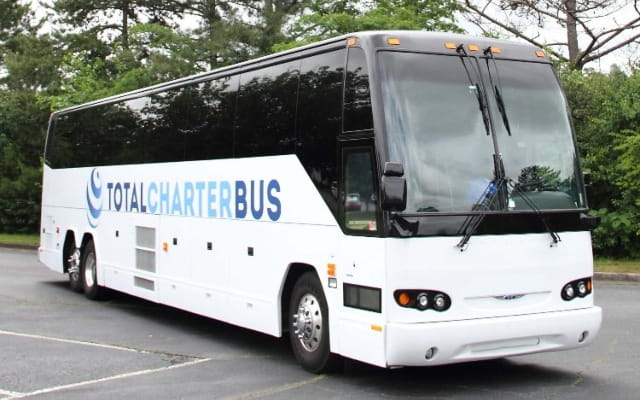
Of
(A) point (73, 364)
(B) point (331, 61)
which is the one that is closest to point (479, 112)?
Answer: (B) point (331, 61)

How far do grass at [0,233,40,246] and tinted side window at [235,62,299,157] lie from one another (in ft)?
69.7

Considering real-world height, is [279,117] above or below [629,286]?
above

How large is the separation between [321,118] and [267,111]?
51.0 inches

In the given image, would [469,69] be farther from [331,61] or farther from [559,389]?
[559,389]

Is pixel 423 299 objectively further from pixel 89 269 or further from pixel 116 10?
pixel 116 10

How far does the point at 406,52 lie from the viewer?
25.0 ft

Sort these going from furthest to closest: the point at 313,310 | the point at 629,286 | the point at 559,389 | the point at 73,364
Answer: the point at 629,286
the point at 73,364
the point at 313,310
the point at 559,389

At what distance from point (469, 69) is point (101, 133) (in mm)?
8486

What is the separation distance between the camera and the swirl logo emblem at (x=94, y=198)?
14297mm

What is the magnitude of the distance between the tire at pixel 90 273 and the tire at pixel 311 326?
6660mm

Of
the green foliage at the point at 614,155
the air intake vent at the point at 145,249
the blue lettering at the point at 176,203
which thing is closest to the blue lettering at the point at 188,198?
the blue lettering at the point at 176,203

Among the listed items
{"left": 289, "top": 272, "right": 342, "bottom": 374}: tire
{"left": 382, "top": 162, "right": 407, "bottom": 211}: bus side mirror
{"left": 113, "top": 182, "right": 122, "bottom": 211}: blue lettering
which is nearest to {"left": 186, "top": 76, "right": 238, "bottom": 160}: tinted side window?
{"left": 289, "top": 272, "right": 342, "bottom": 374}: tire

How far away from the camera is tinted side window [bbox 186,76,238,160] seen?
10.3 metres

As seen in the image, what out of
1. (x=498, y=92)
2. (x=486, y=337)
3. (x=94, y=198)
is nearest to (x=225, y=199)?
(x=498, y=92)
